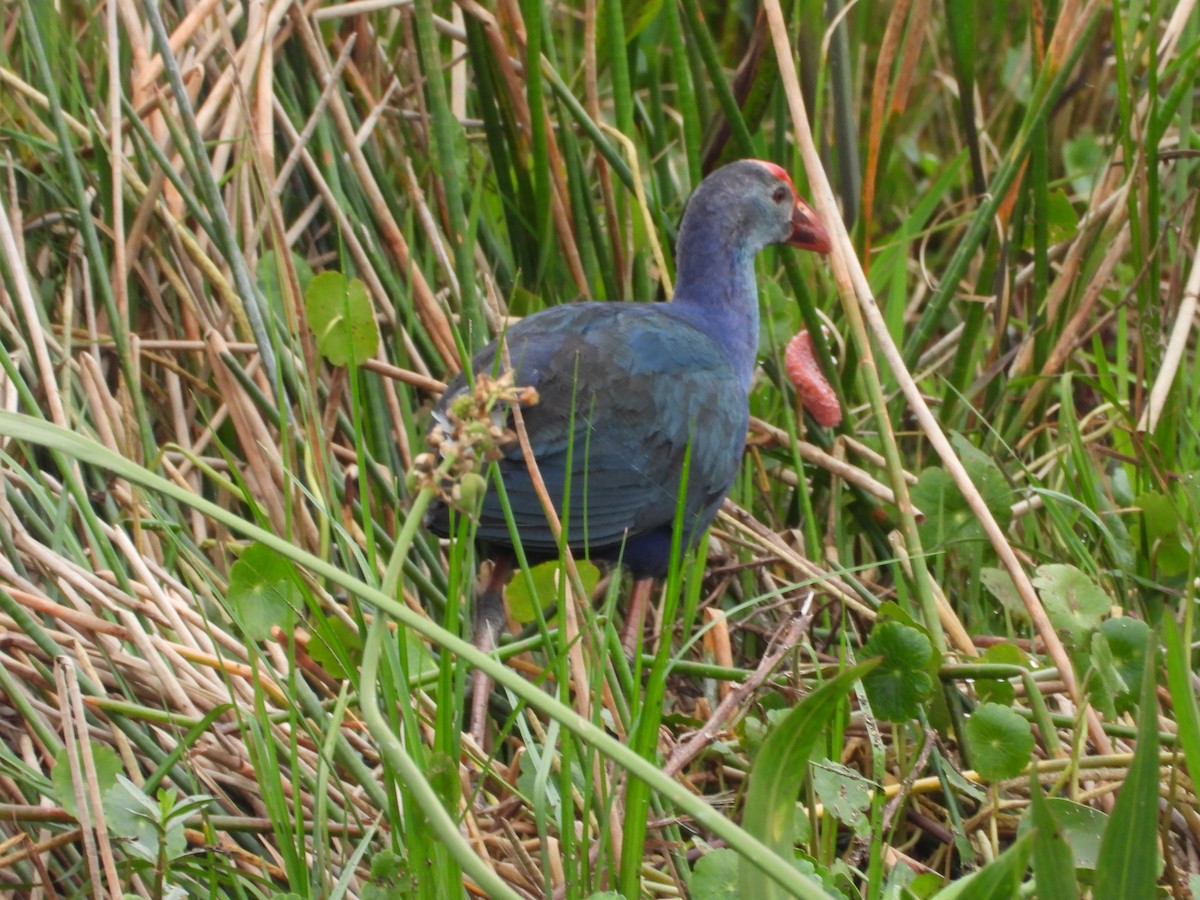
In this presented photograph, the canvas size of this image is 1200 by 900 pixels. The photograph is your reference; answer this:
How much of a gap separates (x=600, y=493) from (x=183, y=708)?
2.17 feet

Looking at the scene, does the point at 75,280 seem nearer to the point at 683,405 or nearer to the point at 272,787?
the point at 683,405

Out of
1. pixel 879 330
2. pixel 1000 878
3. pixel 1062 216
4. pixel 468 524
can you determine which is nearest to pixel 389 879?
pixel 468 524

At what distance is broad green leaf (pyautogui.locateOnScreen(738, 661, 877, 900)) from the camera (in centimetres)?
92

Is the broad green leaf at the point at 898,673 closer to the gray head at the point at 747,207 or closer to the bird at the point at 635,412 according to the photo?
the bird at the point at 635,412

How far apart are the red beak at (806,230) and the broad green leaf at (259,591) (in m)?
1.26

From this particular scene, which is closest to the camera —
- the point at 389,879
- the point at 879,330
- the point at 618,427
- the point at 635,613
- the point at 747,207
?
the point at 389,879

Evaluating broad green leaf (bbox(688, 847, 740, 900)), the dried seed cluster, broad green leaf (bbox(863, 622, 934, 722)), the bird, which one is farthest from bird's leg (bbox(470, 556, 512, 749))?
A: the dried seed cluster

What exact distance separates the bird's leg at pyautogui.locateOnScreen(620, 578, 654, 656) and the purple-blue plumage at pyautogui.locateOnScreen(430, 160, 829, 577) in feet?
0.07

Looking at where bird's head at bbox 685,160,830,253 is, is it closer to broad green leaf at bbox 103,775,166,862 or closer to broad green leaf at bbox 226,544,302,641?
broad green leaf at bbox 226,544,302,641

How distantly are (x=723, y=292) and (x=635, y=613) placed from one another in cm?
54

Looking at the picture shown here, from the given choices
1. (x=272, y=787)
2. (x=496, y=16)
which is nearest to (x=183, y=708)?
(x=272, y=787)

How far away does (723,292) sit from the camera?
217 centimetres

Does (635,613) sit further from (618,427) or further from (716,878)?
(716,878)

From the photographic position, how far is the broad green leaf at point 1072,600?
4.46 feet
